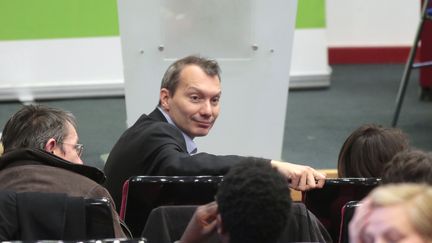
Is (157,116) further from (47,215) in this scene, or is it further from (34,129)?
(47,215)

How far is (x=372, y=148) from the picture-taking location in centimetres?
216

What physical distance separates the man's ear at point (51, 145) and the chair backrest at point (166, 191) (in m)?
0.30

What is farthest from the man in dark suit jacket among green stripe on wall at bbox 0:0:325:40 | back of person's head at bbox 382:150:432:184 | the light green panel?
the light green panel

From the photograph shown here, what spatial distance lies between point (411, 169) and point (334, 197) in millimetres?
556

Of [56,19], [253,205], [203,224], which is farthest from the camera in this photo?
[56,19]

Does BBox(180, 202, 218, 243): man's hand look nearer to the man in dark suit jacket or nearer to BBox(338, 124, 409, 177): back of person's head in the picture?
the man in dark suit jacket

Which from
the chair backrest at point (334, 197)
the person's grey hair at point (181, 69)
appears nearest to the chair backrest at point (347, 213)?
the chair backrest at point (334, 197)

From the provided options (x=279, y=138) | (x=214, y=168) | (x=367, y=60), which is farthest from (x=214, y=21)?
(x=367, y=60)

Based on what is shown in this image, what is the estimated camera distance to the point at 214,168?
209 centimetres

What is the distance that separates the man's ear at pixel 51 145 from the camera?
2096mm

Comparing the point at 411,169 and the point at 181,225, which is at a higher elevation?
the point at 411,169

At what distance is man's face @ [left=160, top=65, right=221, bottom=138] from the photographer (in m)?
2.64

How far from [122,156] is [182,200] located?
484 millimetres

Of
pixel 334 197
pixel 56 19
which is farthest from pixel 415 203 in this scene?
pixel 56 19
